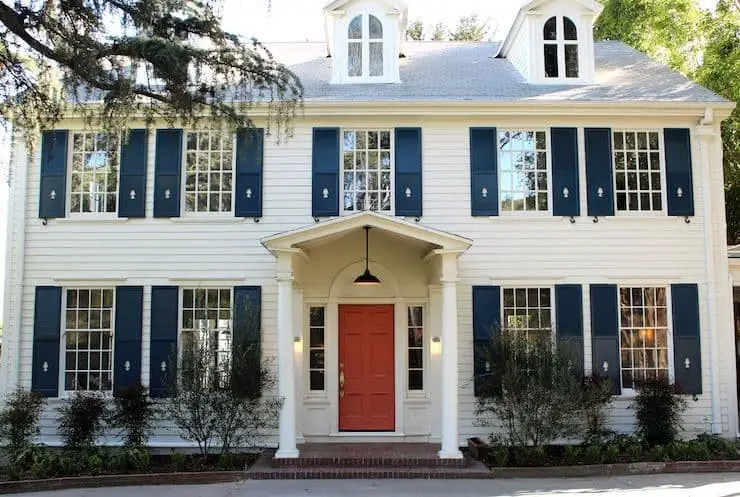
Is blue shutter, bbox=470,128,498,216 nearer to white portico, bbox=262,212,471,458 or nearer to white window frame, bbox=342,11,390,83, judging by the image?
white portico, bbox=262,212,471,458

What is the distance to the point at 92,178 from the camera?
11.3 metres

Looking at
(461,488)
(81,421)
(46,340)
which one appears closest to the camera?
(461,488)

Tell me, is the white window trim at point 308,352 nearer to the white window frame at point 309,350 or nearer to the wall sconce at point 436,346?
the white window frame at point 309,350

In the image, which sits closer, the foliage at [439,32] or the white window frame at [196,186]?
the white window frame at [196,186]

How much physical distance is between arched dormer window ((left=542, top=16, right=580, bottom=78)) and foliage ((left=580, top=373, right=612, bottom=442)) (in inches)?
210

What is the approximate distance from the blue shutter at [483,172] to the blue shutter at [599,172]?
154 centimetres

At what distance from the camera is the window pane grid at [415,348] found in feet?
36.5

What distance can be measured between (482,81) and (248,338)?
241 inches

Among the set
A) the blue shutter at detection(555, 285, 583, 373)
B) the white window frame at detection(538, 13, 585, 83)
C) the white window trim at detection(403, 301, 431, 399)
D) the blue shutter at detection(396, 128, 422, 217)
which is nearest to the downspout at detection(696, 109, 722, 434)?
the blue shutter at detection(555, 285, 583, 373)

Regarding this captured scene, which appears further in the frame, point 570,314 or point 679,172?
point 679,172

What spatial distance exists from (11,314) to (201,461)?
4179 mm

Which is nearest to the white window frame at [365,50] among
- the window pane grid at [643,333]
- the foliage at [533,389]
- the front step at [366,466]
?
the foliage at [533,389]

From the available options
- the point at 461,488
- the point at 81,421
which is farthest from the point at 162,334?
the point at 461,488

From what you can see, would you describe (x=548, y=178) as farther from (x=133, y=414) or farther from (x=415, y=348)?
(x=133, y=414)
